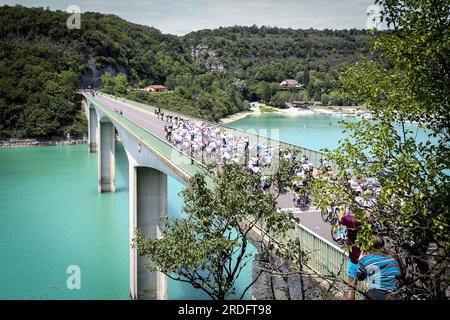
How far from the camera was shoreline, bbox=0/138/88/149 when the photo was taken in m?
56.3

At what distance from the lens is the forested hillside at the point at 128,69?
6197 cm

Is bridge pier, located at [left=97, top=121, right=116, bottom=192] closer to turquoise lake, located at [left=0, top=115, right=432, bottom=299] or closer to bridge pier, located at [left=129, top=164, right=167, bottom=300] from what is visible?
turquoise lake, located at [left=0, top=115, right=432, bottom=299]

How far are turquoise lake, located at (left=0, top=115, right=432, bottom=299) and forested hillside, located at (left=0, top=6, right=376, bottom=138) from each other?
20791mm

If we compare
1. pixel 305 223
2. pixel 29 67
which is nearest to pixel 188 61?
pixel 29 67

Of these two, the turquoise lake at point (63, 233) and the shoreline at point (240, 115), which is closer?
the turquoise lake at point (63, 233)

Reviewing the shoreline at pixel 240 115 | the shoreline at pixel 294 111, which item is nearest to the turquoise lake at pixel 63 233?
the shoreline at pixel 240 115

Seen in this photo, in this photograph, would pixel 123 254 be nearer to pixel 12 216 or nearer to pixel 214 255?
pixel 12 216

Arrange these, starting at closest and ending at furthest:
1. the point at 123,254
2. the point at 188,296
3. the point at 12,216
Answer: the point at 188,296, the point at 123,254, the point at 12,216

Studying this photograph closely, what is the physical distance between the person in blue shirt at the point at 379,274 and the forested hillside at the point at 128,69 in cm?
3271

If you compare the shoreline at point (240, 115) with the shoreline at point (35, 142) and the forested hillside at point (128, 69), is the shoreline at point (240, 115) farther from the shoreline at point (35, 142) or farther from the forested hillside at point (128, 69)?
the shoreline at point (35, 142)

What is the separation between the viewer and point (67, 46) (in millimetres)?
85938

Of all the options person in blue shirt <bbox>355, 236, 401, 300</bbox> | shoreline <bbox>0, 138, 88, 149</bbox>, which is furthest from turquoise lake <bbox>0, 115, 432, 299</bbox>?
shoreline <bbox>0, 138, 88, 149</bbox>

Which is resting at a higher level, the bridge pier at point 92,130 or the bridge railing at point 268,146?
the bridge railing at point 268,146
